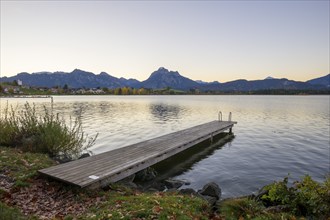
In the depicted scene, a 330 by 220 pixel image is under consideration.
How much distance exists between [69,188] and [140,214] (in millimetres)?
3556

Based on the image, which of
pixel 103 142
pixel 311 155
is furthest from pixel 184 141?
pixel 311 155

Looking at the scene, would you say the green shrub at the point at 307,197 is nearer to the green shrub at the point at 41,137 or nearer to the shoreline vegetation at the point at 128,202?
the shoreline vegetation at the point at 128,202

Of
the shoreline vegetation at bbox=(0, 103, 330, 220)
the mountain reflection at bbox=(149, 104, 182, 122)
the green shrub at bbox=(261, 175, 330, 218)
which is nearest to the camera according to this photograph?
the green shrub at bbox=(261, 175, 330, 218)

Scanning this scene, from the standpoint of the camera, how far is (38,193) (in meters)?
8.00

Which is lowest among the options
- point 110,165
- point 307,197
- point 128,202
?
point 128,202

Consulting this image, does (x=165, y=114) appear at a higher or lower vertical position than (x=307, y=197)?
lower

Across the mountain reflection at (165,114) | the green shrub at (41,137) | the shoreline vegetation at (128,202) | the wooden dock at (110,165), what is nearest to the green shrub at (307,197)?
the shoreline vegetation at (128,202)

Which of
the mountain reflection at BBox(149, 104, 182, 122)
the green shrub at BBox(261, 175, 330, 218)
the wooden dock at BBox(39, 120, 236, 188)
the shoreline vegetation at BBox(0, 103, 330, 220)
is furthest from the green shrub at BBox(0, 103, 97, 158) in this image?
the mountain reflection at BBox(149, 104, 182, 122)

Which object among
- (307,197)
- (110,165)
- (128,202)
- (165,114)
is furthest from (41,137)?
(165,114)

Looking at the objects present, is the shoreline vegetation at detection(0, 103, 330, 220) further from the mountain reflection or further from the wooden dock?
the mountain reflection

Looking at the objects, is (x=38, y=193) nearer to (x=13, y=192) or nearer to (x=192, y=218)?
(x=13, y=192)

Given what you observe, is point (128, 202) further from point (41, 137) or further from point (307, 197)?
point (41, 137)

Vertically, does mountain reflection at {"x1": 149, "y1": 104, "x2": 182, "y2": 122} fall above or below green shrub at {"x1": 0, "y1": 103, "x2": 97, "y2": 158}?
below

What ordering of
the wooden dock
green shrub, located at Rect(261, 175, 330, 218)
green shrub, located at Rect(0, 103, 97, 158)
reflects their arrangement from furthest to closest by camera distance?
green shrub, located at Rect(0, 103, 97, 158)
the wooden dock
green shrub, located at Rect(261, 175, 330, 218)
